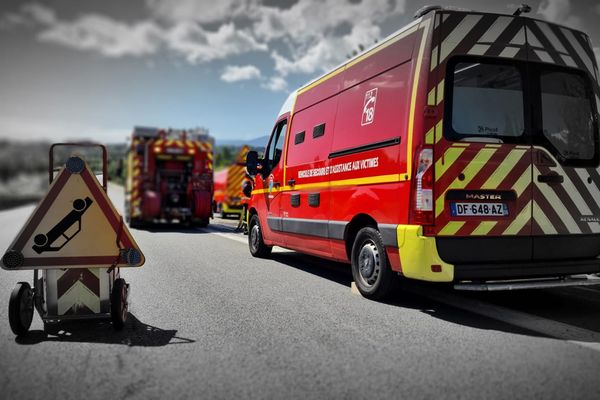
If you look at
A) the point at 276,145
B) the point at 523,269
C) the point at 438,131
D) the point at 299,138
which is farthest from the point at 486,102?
the point at 276,145

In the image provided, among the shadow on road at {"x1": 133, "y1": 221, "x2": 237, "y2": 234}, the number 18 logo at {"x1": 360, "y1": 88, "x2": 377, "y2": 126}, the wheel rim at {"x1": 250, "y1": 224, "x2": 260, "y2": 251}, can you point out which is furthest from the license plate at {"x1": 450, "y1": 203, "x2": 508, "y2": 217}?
the shadow on road at {"x1": 133, "y1": 221, "x2": 237, "y2": 234}

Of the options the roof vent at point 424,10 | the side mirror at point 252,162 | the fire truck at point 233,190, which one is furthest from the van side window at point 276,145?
the fire truck at point 233,190

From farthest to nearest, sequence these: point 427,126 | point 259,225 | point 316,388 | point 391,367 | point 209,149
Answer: point 209,149 → point 259,225 → point 427,126 → point 391,367 → point 316,388

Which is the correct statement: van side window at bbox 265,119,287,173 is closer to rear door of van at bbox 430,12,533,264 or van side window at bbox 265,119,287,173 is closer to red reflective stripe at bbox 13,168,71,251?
rear door of van at bbox 430,12,533,264

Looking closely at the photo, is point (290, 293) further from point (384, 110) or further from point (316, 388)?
point (316, 388)

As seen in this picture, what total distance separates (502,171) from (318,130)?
2.71 meters

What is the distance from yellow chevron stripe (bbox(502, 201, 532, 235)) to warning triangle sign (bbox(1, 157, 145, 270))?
3.32 metres

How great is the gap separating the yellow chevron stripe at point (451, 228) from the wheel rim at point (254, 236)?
485 centimetres

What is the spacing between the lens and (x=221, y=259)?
8.61m

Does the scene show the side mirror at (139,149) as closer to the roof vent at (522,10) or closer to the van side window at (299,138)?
the van side window at (299,138)

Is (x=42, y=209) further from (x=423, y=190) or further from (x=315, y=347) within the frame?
(x=423, y=190)

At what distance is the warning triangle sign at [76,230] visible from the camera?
401 centimetres

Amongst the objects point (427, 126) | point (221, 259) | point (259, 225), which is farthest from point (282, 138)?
point (427, 126)

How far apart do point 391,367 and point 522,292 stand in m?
3.22
